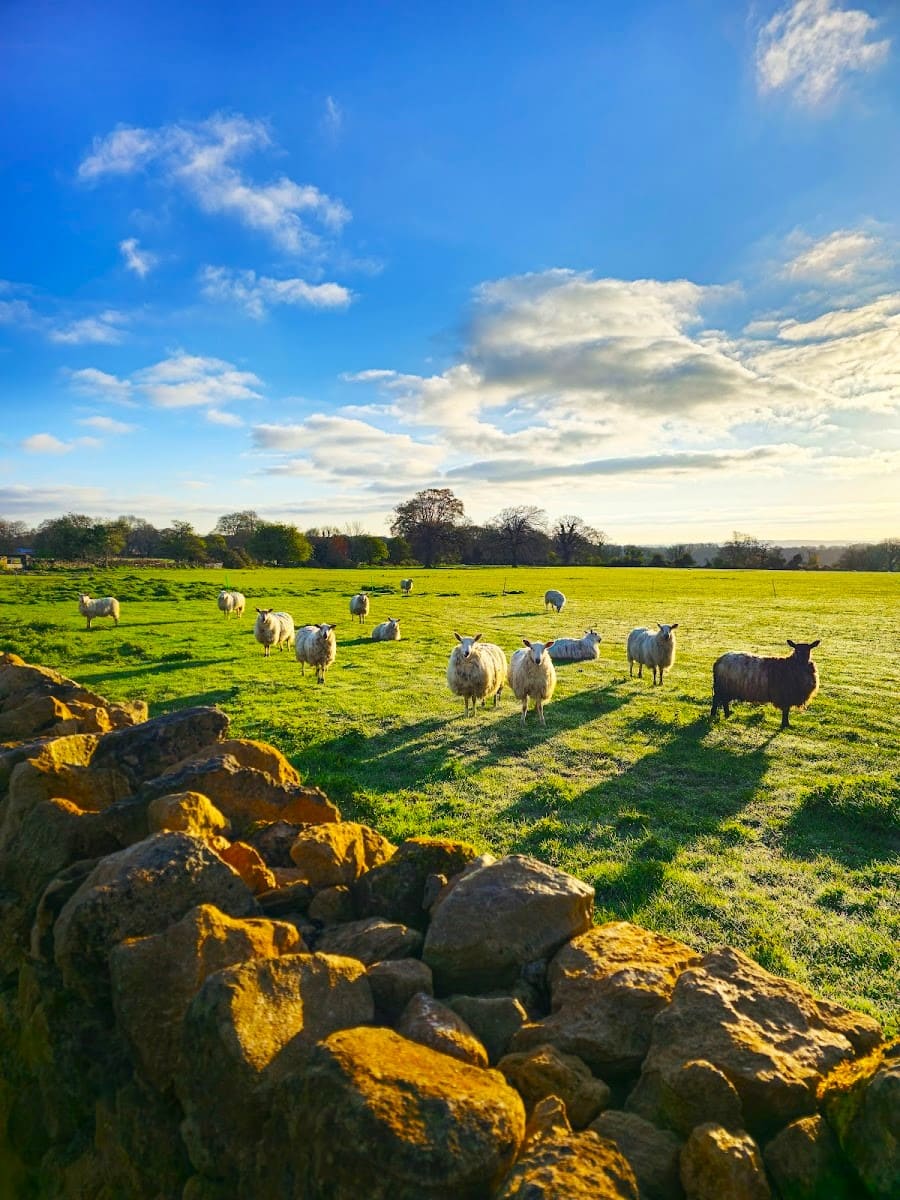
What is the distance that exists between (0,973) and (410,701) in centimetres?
1129

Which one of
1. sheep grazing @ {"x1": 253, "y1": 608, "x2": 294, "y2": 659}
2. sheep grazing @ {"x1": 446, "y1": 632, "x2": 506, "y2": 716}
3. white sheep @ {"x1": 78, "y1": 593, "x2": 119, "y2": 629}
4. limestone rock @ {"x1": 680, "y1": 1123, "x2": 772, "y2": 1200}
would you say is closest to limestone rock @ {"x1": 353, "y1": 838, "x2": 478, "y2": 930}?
limestone rock @ {"x1": 680, "y1": 1123, "x2": 772, "y2": 1200}

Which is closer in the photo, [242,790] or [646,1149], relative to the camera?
[646,1149]

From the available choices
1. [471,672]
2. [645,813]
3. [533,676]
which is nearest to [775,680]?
[533,676]

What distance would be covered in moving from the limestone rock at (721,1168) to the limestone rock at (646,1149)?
0.05m

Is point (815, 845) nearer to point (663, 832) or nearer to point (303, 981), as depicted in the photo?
point (663, 832)

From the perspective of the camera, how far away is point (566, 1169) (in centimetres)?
243

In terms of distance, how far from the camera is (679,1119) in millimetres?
2900

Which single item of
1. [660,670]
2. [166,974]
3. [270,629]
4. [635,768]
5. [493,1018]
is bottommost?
[635,768]

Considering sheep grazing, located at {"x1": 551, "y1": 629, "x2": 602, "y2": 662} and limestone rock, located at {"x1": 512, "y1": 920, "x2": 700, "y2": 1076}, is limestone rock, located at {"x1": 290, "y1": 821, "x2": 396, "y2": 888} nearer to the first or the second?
limestone rock, located at {"x1": 512, "y1": 920, "x2": 700, "y2": 1076}

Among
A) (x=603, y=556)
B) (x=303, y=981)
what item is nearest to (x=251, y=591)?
(x=303, y=981)

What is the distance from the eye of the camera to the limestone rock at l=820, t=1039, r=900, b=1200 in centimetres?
248

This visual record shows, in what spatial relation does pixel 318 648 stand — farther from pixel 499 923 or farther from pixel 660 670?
Answer: pixel 499 923

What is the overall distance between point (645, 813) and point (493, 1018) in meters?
6.05

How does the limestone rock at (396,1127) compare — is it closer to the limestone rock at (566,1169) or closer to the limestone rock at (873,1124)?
the limestone rock at (566,1169)
